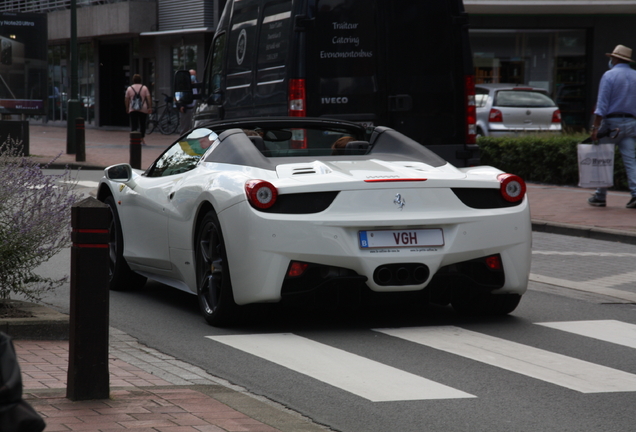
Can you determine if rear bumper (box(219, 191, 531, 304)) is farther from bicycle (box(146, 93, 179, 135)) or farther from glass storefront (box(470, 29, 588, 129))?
bicycle (box(146, 93, 179, 135))

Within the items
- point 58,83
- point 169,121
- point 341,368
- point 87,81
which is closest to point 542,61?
point 169,121

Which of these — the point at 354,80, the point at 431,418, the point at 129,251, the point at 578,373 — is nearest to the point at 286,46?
the point at 354,80

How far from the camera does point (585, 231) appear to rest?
467 inches

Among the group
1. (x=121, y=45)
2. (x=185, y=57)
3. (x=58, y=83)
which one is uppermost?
(x=121, y=45)

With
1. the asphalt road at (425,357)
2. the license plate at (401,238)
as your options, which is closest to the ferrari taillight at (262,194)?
the license plate at (401,238)

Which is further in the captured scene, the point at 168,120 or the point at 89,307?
the point at 168,120

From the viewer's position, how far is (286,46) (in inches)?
454

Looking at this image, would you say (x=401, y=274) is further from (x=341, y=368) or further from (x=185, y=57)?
(x=185, y=57)

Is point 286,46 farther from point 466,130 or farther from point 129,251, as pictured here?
point 129,251

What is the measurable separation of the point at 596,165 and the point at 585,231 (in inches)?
83.2

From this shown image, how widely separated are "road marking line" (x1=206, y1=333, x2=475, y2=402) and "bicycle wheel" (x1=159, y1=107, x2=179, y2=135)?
30.7 m

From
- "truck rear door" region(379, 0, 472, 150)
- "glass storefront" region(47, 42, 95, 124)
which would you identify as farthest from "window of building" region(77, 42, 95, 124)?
"truck rear door" region(379, 0, 472, 150)

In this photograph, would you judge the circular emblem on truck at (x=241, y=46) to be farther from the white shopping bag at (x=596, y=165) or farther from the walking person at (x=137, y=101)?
the walking person at (x=137, y=101)

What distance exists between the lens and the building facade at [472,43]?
31.3 metres
